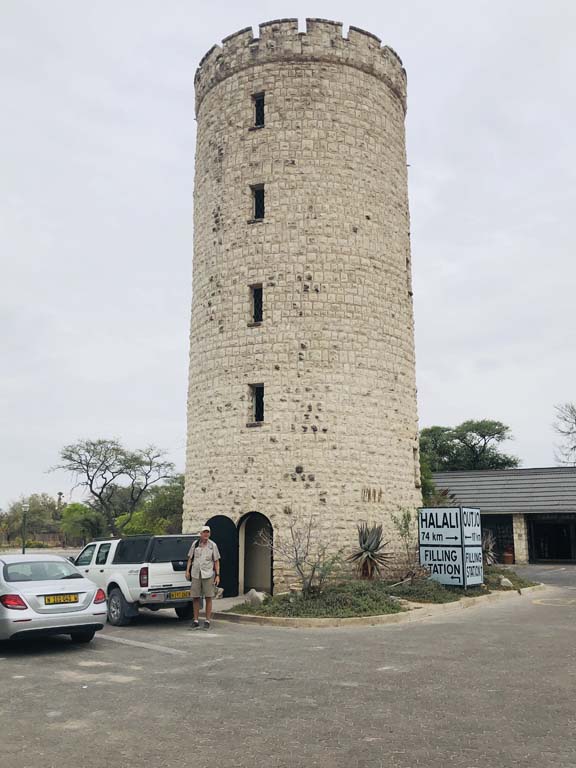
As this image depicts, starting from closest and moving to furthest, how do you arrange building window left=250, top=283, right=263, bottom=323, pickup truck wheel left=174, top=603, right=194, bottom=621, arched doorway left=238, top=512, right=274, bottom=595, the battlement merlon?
pickup truck wheel left=174, top=603, right=194, bottom=621 < arched doorway left=238, top=512, right=274, bottom=595 < building window left=250, top=283, right=263, bottom=323 < the battlement merlon

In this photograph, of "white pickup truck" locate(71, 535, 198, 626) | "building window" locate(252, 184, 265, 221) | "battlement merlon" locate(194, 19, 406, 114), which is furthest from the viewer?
"battlement merlon" locate(194, 19, 406, 114)

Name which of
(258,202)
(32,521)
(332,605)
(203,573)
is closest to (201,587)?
(203,573)

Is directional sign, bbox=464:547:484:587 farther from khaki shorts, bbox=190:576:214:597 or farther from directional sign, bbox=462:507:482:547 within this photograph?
khaki shorts, bbox=190:576:214:597

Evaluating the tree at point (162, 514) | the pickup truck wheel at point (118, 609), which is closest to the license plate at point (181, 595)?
the pickup truck wheel at point (118, 609)

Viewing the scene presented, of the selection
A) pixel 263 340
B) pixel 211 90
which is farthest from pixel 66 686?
pixel 211 90

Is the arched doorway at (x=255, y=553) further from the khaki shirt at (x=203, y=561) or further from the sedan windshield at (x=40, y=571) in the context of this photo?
the sedan windshield at (x=40, y=571)

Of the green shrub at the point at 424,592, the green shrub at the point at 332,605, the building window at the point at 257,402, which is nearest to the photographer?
the green shrub at the point at 332,605

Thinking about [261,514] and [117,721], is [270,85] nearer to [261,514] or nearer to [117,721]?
[261,514]

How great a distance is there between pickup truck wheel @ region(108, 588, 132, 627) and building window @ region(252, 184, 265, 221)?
11600 mm

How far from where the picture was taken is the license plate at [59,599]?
34.7ft

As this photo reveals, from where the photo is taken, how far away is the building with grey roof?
111 feet

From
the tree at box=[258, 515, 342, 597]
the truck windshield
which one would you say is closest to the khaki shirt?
the truck windshield

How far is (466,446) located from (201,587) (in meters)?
53.4

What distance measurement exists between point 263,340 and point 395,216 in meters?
6.17
